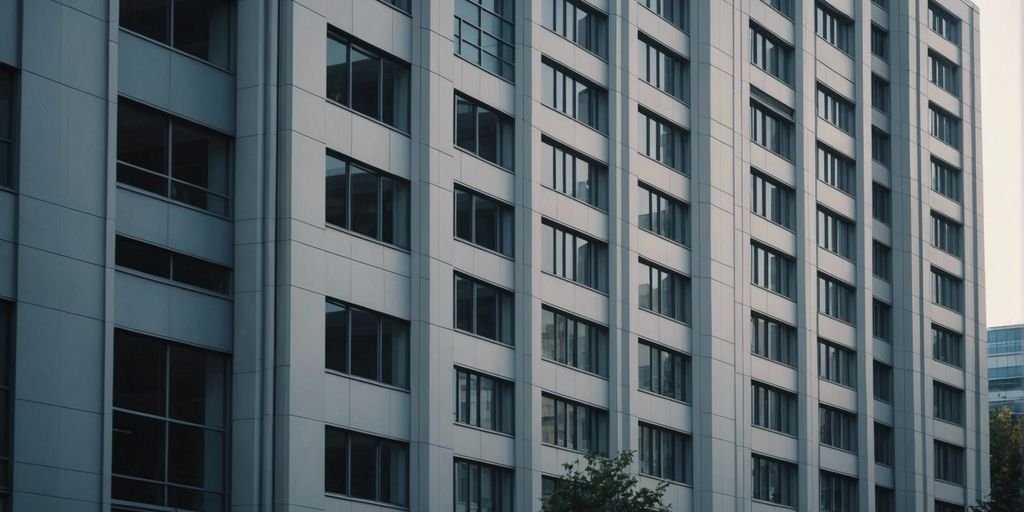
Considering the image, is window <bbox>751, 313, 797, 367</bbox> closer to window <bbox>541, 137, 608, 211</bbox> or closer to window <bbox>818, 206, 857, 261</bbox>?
window <bbox>818, 206, 857, 261</bbox>

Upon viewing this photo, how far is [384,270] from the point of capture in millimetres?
42531

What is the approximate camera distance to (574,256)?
51906mm

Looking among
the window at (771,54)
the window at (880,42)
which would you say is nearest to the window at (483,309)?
the window at (771,54)

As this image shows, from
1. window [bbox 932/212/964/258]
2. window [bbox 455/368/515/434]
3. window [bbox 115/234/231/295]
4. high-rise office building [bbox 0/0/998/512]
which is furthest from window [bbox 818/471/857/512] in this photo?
window [bbox 115/234/231/295]

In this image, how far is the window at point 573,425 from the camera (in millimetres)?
49312

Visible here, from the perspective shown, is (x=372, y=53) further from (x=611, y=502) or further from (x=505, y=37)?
(x=611, y=502)

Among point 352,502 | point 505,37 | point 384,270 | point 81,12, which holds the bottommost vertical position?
point 352,502

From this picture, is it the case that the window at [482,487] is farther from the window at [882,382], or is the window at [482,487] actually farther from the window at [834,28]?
the window at [882,382]

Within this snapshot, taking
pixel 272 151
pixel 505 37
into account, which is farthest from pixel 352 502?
pixel 505 37

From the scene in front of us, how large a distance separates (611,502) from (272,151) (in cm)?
1271

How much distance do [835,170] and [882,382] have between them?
1009 centimetres

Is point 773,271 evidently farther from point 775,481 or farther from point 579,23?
point 579,23

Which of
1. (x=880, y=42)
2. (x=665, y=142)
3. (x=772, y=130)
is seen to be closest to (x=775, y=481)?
(x=772, y=130)

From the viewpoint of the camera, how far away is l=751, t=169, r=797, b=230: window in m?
62.7
